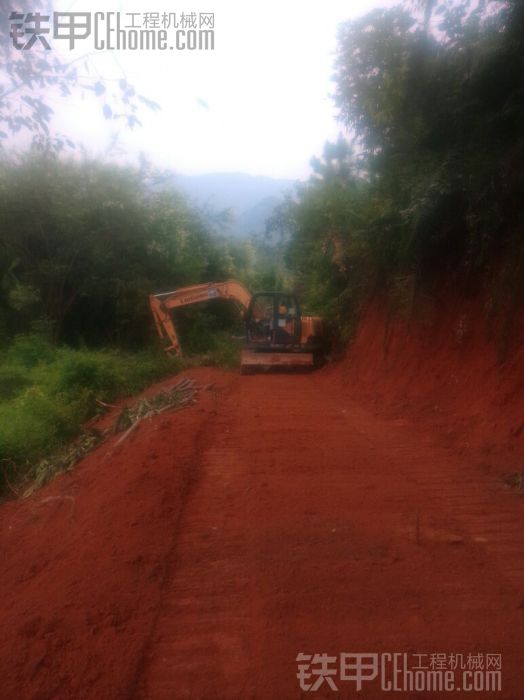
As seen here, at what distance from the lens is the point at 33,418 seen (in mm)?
10781

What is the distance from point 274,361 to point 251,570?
1284 centimetres

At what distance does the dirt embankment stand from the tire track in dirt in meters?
0.70

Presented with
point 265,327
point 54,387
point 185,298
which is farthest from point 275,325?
point 54,387

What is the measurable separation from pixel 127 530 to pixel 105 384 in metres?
9.08

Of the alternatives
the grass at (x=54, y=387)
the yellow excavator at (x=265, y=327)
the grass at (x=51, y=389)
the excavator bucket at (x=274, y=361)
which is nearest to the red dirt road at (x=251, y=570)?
the grass at (x=54, y=387)

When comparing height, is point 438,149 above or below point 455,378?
above

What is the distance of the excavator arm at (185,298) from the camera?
61.7ft

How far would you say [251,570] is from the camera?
4625 mm

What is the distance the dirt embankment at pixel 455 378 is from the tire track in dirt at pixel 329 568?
0.70 m

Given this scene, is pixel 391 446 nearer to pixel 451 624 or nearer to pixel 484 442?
pixel 484 442

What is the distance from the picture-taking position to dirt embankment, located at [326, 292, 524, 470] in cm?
790

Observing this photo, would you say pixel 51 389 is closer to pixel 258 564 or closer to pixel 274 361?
pixel 274 361

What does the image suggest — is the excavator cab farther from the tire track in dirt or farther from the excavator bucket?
the tire track in dirt

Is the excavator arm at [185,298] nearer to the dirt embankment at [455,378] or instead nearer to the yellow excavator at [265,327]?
the yellow excavator at [265,327]
